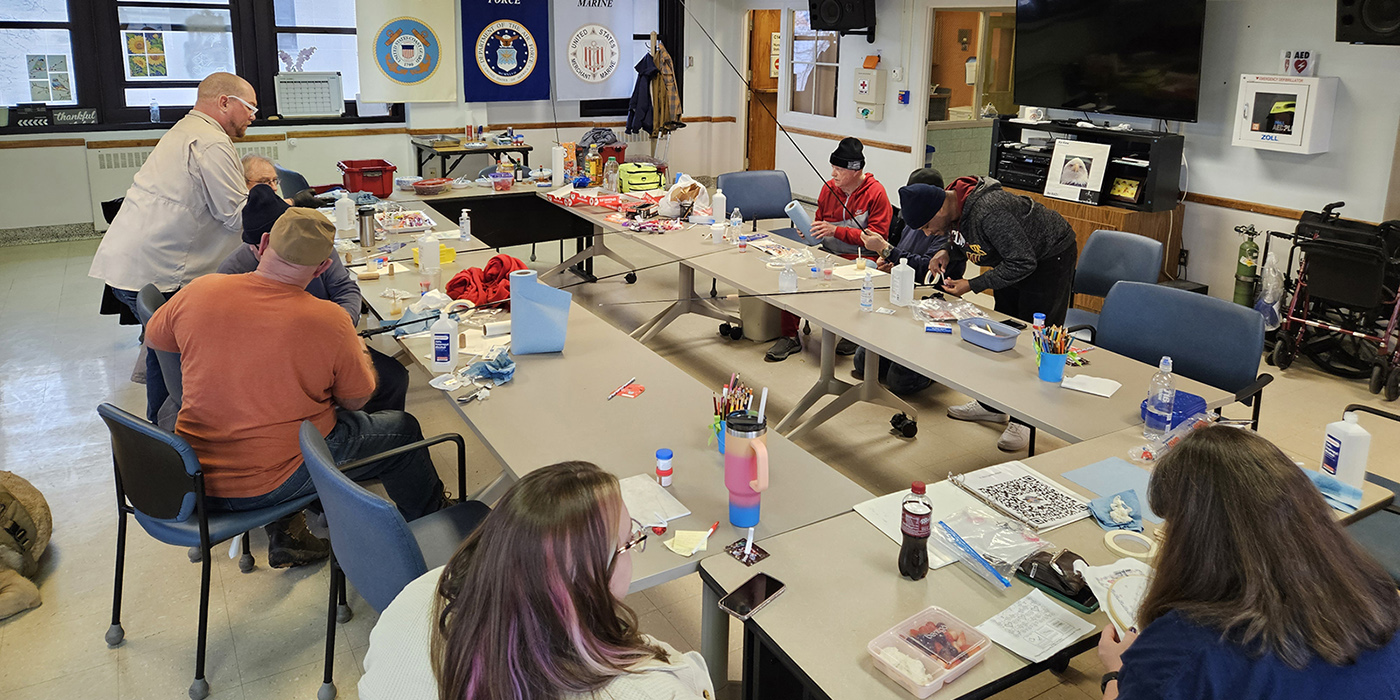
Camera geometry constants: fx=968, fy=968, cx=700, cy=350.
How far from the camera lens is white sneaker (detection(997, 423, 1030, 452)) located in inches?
174

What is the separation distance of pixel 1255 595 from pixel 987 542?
80 cm

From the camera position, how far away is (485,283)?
4.09m

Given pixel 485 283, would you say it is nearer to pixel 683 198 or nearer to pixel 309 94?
pixel 683 198

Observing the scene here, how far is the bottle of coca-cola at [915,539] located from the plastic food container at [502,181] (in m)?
5.07

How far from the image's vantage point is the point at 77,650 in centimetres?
293

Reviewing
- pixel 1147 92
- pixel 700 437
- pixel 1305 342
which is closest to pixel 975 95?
pixel 1147 92

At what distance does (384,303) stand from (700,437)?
74.3 inches

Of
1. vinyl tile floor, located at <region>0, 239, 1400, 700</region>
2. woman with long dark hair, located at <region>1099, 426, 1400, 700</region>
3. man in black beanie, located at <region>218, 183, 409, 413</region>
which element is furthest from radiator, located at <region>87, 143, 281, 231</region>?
woman with long dark hair, located at <region>1099, 426, 1400, 700</region>

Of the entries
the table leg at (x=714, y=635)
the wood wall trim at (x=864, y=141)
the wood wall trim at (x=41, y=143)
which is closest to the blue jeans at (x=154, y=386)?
the table leg at (x=714, y=635)

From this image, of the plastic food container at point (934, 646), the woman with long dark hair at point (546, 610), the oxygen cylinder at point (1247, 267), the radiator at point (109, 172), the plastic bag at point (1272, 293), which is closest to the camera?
the woman with long dark hair at point (546, 610)

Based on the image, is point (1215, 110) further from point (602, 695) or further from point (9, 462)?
point (9, 462)

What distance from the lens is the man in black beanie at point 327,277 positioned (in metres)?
3.75

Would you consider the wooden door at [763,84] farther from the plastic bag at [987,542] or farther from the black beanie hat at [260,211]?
the plastic bag at [987,542]

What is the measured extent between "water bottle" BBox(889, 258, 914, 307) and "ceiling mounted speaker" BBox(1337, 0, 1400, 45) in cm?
303
